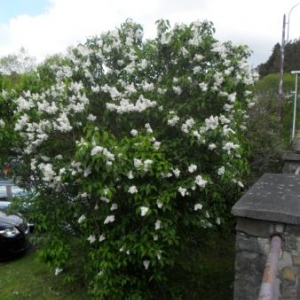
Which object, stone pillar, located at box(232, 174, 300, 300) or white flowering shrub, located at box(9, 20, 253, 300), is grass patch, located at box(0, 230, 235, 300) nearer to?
white flowering shrub, located at box(9, 20, 253, 300)

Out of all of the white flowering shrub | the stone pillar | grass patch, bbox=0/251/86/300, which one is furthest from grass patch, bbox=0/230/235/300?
the stone pillar

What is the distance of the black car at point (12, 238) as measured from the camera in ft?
22.0

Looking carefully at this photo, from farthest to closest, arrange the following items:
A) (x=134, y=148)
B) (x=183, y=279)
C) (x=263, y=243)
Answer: (x=183, y=279) → (x=134, y=148) → (x=263, y=243)

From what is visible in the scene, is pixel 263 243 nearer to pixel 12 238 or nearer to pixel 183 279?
pixel 183 279

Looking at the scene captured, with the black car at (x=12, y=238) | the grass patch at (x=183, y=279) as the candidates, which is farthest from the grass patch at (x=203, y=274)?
the black car at (x=12, y=238)

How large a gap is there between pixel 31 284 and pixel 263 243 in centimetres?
388

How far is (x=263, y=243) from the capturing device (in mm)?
3346

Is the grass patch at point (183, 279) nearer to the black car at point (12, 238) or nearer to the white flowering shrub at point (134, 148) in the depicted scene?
the black car at point (12, 238)

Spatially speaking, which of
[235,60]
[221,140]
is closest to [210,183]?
[221,140]

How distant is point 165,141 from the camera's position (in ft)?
14.0

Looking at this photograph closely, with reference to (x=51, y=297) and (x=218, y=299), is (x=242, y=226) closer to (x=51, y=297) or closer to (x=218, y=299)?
(x=218, y=299)

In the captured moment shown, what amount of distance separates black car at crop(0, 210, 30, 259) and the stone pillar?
4.47 metres

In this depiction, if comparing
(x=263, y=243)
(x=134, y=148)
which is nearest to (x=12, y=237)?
(x=134, y=148)

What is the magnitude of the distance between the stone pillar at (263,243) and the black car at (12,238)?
4.47 meters
